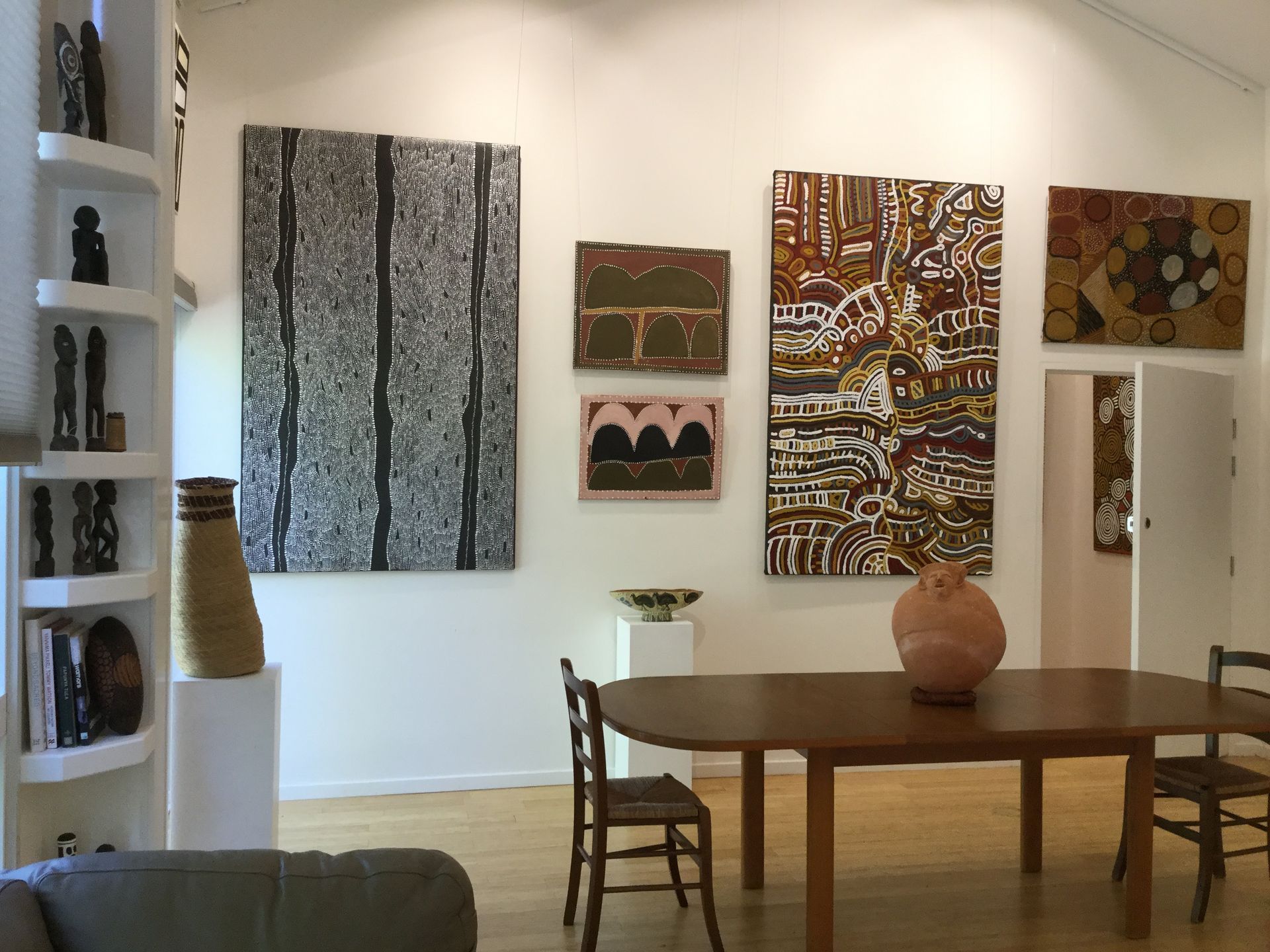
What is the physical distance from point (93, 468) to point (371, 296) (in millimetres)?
2214

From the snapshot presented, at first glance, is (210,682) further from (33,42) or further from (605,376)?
(605,376)

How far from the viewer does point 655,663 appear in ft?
15.1

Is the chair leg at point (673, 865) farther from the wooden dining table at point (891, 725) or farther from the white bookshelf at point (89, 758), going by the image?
the white bookshelf at point (89, 758)

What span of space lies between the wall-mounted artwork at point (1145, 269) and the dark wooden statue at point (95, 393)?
13.9ft

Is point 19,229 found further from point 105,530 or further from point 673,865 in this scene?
point 673,865

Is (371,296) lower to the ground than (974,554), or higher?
higher

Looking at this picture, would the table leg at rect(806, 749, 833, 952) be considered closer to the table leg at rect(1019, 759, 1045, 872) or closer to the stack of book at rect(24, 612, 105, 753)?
the table leg at rect(1019, 759, 1045, 872)

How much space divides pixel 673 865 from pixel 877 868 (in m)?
0.88

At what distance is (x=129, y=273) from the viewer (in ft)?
8.93

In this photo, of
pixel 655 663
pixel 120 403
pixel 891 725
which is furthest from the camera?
pixel 655 663

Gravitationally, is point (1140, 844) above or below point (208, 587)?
below

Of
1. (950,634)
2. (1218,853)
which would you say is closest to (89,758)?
(950,634)

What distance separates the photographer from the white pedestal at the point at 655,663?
454 centimetres

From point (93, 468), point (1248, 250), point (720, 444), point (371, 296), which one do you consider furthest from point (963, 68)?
point (93, 468)
